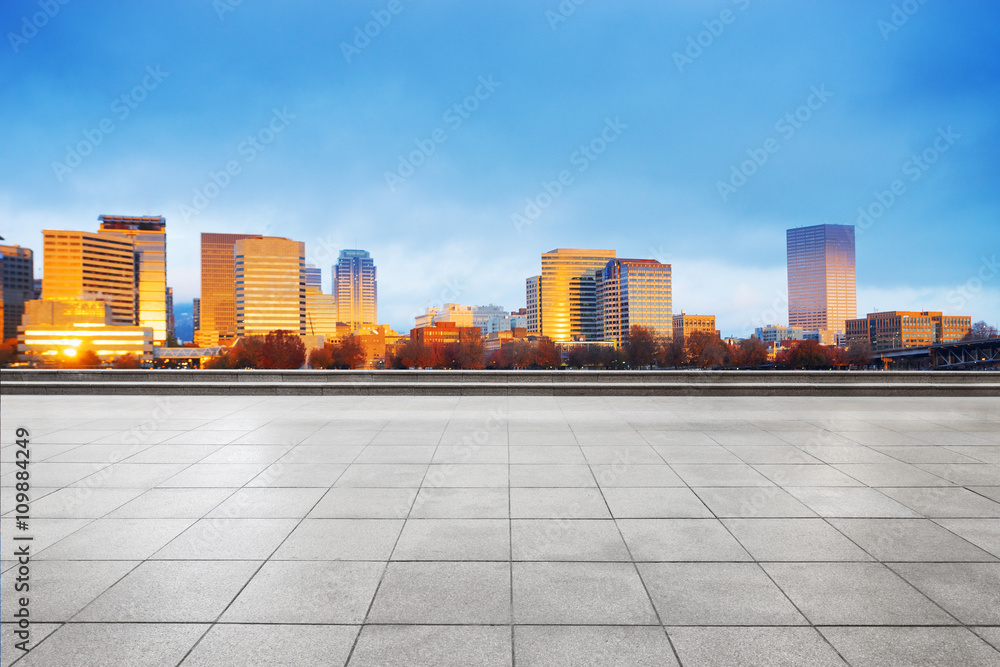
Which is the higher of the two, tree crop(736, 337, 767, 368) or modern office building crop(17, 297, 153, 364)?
modern office building crop(17, 297, 153, 364)

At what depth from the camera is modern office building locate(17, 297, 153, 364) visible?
16912cm

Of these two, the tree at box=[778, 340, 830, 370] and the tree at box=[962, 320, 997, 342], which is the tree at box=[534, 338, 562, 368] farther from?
the tree at box=[962, 320, 997, 342]

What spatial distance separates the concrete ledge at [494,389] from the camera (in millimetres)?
16922

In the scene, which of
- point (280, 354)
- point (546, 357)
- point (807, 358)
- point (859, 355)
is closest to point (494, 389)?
point (546, 357)

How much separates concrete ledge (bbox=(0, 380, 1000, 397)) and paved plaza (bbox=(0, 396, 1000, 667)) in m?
6.82

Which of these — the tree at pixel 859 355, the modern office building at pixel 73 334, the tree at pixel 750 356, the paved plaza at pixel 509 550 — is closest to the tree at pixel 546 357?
the tree at pixel 750 356

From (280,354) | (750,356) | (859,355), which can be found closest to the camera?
(859,355)

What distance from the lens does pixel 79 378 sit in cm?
2048

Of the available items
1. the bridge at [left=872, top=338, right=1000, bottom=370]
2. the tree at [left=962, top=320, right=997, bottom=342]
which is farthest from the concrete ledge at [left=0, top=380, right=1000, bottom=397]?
the tree at [left=962, top=320, right=997, bottom=342]

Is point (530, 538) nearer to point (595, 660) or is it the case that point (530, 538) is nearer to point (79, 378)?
point (595, 660)

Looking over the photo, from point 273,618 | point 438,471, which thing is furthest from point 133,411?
point 273,618

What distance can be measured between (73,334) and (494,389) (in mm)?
209421

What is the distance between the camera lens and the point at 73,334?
17275 cm

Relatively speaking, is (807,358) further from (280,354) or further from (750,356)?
(280,354)
